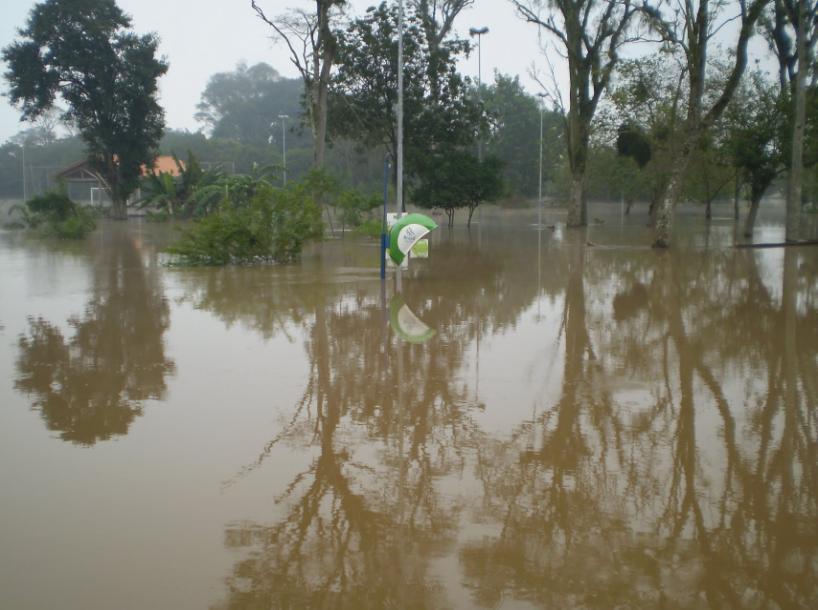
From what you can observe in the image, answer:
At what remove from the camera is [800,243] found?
28531 millimetres

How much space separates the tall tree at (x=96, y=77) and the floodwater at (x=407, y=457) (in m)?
39.5

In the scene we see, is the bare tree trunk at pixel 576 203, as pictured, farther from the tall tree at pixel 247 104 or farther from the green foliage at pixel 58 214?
the tall tree at pixel 247 104

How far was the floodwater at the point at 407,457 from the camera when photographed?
173 inches

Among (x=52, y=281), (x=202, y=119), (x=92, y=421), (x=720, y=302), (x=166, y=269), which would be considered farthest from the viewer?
(x=202, y=119)

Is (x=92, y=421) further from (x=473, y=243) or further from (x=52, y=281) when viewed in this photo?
(x=473, y=243)

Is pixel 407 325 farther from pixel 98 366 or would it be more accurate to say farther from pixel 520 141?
pixel 520 141

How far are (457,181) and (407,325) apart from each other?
30163 mm

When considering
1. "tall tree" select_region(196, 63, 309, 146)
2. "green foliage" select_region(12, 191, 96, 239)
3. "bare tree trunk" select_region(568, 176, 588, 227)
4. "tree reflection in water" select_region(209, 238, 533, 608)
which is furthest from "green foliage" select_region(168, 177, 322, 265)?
"tall tree" select_region(196, 63, 309, 146)

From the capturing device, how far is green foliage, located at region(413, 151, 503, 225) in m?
41.2

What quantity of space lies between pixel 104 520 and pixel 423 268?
15896 mm

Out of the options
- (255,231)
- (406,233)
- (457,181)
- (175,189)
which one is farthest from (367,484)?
(175,189)

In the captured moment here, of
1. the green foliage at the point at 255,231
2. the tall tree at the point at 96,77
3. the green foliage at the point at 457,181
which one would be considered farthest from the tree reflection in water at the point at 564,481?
the tall tree at the point at 96,77

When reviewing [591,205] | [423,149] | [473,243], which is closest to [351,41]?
[423,149]

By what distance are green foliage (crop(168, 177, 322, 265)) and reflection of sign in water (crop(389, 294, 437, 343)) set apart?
735 centimetres
